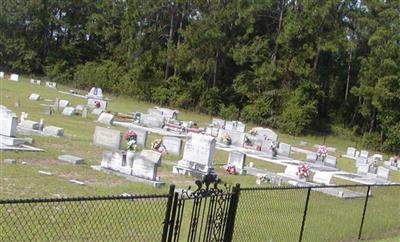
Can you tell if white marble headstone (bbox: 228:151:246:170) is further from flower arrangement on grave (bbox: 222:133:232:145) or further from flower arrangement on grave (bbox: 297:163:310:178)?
flower arrangement on grave (bbox: 222:133:232:145)

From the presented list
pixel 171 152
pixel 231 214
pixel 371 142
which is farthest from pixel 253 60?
pixel 231 214

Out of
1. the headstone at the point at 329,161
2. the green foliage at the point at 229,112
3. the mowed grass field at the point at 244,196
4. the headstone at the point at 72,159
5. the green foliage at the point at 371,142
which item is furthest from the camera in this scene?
the green foliage at the point at 229,112

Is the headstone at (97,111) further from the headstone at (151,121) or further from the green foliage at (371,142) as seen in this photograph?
the green foliage at (371,142)

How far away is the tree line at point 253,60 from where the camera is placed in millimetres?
57144

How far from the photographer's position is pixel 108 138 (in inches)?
944

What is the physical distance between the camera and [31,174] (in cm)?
1569

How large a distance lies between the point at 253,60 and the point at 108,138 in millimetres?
38130

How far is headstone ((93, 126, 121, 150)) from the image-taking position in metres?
23.5

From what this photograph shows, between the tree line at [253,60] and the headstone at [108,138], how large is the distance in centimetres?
3400

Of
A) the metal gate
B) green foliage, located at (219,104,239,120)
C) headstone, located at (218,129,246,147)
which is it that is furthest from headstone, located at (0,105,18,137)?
green foliage, located at (219,104,239,120)

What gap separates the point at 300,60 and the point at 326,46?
3.13 metres

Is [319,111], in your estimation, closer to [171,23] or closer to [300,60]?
[300,60]

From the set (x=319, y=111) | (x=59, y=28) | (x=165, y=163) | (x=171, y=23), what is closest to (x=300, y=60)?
(x=319, y=111)

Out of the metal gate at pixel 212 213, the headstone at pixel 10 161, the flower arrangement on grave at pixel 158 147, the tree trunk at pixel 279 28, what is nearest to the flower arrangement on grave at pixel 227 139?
the flower arrangement on grave at pixel 158 147
